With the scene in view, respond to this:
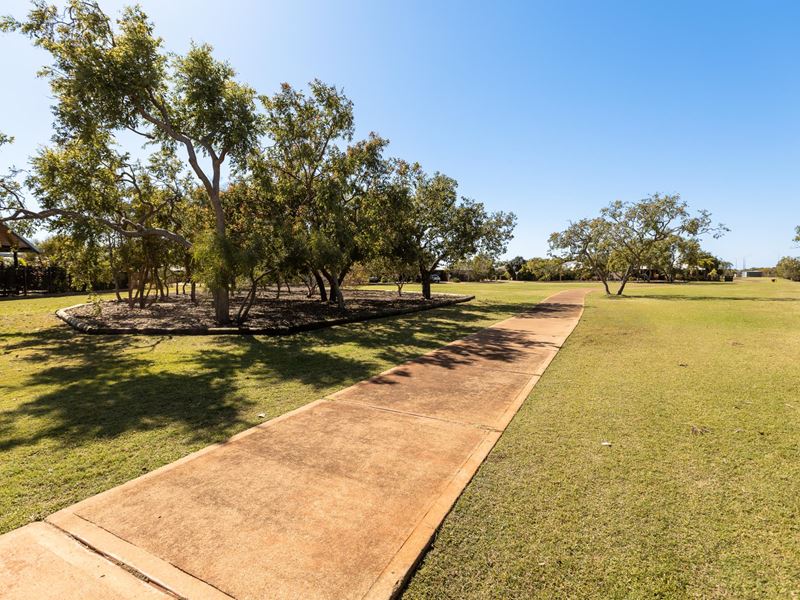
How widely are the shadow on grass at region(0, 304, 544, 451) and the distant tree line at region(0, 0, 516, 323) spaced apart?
2841mm

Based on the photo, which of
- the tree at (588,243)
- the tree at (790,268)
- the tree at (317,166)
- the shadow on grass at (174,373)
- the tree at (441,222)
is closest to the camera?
the shadow on grass at (174,373)

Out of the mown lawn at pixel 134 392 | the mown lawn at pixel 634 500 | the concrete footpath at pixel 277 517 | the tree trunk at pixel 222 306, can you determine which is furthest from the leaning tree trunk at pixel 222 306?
the mown lawn at pixel 634 500

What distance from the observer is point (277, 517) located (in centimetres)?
292

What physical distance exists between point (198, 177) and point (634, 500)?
547 inches

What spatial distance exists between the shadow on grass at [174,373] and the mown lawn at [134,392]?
0.02 metres

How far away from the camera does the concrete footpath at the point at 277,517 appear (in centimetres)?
231

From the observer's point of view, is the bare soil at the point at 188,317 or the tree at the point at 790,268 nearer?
the bare soil at the point at 188,317

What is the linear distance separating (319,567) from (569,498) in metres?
2.02

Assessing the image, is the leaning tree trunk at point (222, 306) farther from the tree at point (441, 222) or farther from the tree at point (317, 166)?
the tree at point (441, 222)

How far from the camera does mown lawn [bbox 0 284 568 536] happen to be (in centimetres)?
359

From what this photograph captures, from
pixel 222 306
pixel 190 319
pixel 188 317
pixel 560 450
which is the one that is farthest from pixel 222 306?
pixel 560 450

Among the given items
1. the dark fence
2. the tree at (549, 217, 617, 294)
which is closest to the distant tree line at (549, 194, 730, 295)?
the tree at (549, 217, 617, 294)

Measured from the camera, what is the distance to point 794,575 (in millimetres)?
2340

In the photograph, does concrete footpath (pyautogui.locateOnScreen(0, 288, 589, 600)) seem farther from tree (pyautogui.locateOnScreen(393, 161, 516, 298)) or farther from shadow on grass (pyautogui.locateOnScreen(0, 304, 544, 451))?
tree (pyautogui.locateOnScreen(393, 161, 516, 298))
